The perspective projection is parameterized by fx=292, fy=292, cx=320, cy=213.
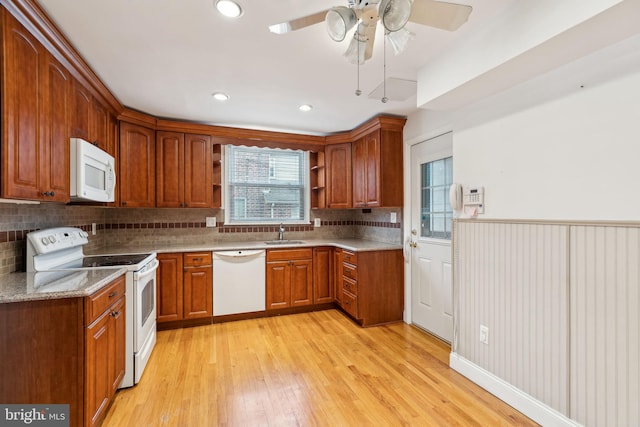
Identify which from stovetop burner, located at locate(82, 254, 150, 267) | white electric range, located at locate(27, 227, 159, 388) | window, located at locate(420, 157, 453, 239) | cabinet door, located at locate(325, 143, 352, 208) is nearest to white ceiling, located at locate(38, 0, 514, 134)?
window, located at locate(420, 157, 453, 239)

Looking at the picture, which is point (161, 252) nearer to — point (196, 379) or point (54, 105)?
point (196, 379)

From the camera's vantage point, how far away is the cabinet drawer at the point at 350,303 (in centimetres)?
330

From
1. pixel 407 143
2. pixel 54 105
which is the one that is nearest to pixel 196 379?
pixel 54 105

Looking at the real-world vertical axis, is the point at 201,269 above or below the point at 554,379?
above

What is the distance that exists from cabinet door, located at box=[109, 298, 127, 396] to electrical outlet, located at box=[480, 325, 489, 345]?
2.53 m

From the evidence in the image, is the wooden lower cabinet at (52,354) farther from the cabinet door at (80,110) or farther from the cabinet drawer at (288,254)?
the cabinet drawer at (288,254)

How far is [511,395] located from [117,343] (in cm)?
264

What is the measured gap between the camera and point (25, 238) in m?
2.00

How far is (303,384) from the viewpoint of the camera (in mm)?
2174

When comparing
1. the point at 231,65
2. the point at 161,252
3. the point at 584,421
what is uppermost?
the point at 231,65

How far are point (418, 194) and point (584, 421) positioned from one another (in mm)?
2165

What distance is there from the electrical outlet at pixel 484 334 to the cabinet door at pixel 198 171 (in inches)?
120

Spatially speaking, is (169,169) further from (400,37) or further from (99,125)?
(400,37)
